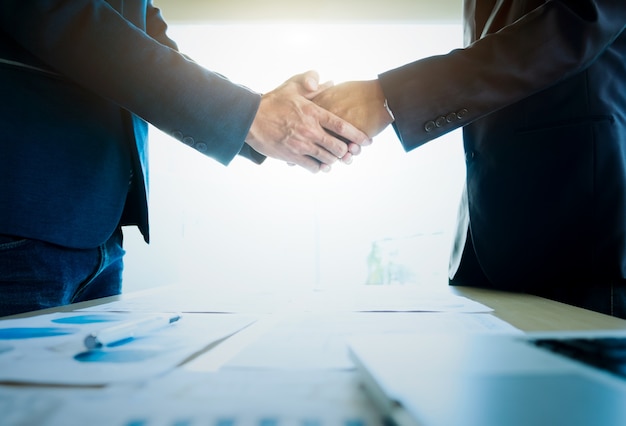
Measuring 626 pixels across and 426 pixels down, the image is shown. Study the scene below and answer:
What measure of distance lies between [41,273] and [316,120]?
0.62m

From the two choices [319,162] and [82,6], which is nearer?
[82,6]

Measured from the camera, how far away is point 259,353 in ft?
0.93

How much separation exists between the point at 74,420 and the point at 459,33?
2.97 meters

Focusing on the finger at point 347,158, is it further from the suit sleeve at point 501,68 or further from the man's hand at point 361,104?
the suit sleeve at point 501,68

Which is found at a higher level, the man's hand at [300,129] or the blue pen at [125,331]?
the man's hand at [300,129]

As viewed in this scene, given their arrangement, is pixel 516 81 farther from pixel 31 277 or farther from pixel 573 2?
pixel 31 277

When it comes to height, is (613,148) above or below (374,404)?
above

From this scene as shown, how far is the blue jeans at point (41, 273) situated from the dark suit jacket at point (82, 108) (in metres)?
0.02

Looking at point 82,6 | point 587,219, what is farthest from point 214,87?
point 587,219

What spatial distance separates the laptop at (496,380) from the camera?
142 millimetres

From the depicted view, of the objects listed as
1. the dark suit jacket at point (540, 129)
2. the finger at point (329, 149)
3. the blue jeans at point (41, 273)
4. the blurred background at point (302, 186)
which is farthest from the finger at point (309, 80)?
the blurred background at point (302, 186)

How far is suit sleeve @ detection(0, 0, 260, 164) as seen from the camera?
58 cm


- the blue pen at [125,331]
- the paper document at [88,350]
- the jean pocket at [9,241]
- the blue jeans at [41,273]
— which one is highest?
the jean pocket at [9,241]

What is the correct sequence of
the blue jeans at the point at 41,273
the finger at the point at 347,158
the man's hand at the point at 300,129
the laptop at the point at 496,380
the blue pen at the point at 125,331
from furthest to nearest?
the finger at the point at 347,158
the man's hand at the point at 300,129
the blue jeans at the point at 41,273
the blue pen at the point at 125,331
the laptop at the point at 496,380
